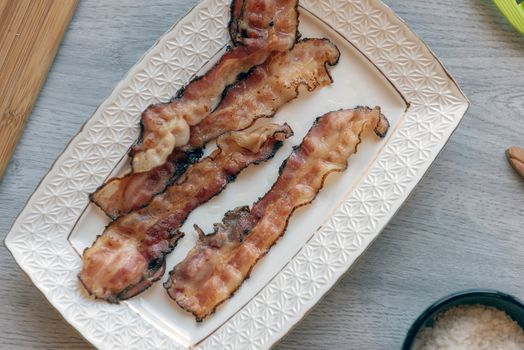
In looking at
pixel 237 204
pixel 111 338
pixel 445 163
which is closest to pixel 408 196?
pixel 445 163

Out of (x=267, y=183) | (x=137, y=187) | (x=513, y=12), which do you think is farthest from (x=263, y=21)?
(x=513, y=12)

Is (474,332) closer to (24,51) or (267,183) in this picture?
(267,183)

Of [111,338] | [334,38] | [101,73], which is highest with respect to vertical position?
[334,38]

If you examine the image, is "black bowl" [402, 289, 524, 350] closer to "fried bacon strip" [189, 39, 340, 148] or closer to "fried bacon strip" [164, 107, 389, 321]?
"fried bacon strip" [164, 107, 389, 321]

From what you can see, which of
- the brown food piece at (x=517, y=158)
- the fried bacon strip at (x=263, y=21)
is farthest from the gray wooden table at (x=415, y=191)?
the fried bacon strip at (x=263, y=21)

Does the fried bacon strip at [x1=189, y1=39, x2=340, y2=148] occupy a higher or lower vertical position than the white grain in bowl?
higher

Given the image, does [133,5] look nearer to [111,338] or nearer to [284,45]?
[284,45]

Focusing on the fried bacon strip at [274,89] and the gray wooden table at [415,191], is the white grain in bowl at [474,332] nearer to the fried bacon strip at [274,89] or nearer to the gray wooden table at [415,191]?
the gray wooden table at [415,191]

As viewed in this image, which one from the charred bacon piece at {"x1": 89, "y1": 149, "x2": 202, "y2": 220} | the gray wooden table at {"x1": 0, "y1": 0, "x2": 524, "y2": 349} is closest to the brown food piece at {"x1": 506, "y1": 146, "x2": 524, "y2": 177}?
the gray wooden table at {"x1": 0, "y1": 0, "x2": 524, "y2": 349}
